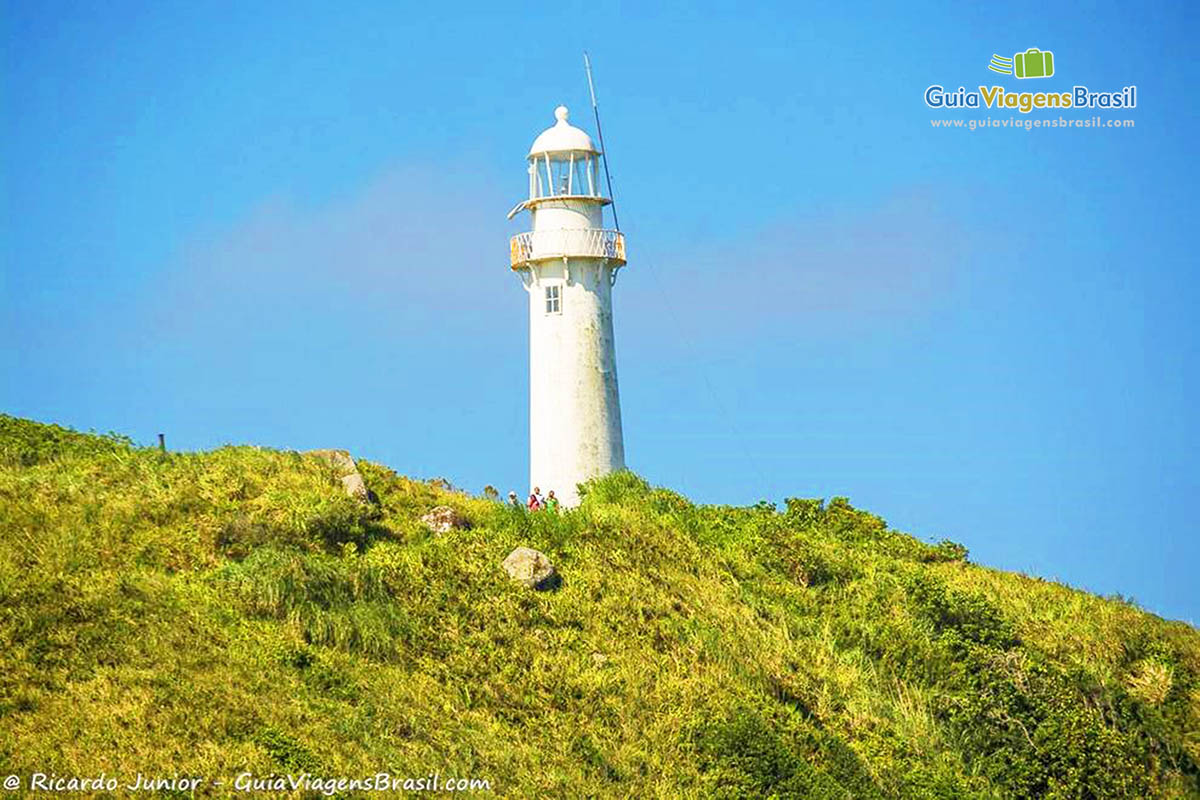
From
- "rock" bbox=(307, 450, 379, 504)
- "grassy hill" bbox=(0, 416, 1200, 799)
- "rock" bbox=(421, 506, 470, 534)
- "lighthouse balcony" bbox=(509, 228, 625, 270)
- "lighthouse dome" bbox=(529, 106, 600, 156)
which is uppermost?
"lighthouse dome" bbox=(529, 106, 600, 156)

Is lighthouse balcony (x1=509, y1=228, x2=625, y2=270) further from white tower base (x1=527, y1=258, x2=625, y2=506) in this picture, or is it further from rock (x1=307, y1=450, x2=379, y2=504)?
rock (x1=307, y1=450, x2=379, y2=504)

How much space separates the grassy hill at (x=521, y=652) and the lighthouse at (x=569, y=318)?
6.21m

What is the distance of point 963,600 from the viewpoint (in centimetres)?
2648

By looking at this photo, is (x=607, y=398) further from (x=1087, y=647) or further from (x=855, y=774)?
(x=855, y=774)

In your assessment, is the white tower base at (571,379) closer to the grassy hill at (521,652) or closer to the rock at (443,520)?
the grassy hill at (521,652)

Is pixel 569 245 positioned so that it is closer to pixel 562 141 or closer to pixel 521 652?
pixel 562 141

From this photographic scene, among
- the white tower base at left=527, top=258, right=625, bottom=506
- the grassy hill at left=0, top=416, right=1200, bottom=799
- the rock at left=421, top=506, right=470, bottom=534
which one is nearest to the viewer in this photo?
the grassy hill at left=0, top=416, right=1200, bottom=799

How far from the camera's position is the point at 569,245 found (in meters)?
36.3

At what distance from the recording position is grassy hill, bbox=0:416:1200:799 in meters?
17.8

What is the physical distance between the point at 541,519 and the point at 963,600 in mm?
8603

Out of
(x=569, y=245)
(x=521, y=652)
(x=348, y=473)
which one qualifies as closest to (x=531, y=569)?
(x=521, y=652)

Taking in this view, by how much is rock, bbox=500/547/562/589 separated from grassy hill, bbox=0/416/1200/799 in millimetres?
289

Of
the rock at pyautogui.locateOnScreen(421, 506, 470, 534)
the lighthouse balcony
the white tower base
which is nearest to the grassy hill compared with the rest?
the rock at pyautogui.locateOnScreen(421, 506, 470, 534)

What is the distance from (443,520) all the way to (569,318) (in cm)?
1166
